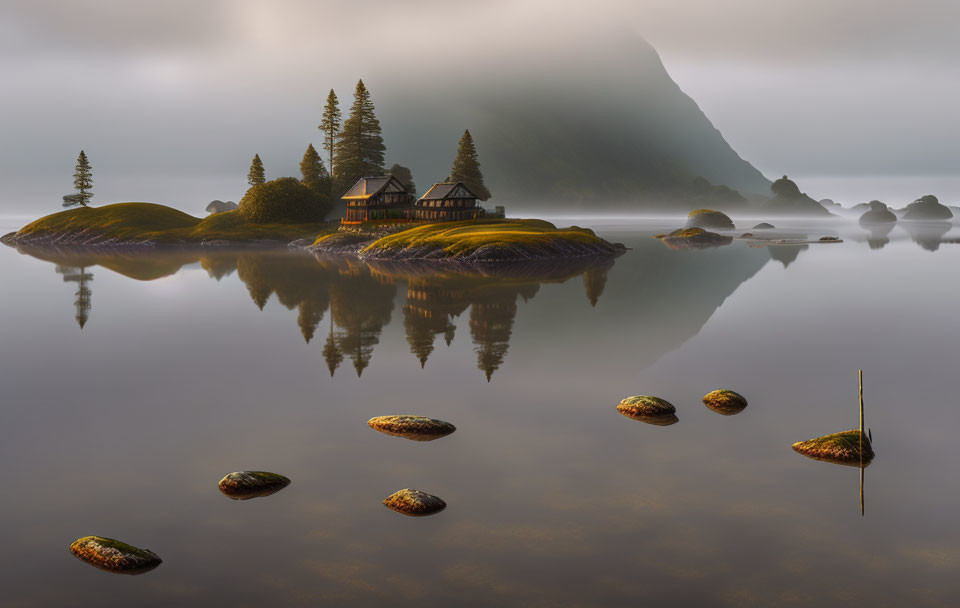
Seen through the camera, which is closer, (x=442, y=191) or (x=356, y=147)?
(x=442, y=191)

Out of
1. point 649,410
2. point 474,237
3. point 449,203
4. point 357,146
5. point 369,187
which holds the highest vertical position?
point 357,146

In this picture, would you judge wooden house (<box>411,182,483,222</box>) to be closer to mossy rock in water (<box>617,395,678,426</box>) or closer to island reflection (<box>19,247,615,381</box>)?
island reflection (<box>19,247,615,381</box>)

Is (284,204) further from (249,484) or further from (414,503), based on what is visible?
(414,503)

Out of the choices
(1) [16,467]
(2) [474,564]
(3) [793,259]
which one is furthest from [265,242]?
(2) [474,564]

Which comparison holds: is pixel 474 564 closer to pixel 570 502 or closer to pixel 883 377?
pixel 570 502

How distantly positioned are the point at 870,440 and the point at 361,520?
17473 millimetres

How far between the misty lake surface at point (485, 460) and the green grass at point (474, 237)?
50.0m

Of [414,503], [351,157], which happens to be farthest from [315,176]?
[414,503]

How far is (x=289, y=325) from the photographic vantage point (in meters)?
47.6

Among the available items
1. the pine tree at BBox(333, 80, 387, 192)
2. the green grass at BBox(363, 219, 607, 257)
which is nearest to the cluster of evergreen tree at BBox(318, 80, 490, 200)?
the pine tree at BBox(333, 80, 387, 192)

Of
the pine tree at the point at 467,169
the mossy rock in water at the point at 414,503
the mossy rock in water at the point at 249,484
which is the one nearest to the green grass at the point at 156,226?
the pine tree at the point at 467,169

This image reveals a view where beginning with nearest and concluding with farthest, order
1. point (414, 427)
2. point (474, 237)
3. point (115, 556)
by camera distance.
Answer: point (115, 556) → point (414, 427) → point (474, 237)

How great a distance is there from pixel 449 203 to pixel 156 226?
80.3 m

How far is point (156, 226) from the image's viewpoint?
529 ft
